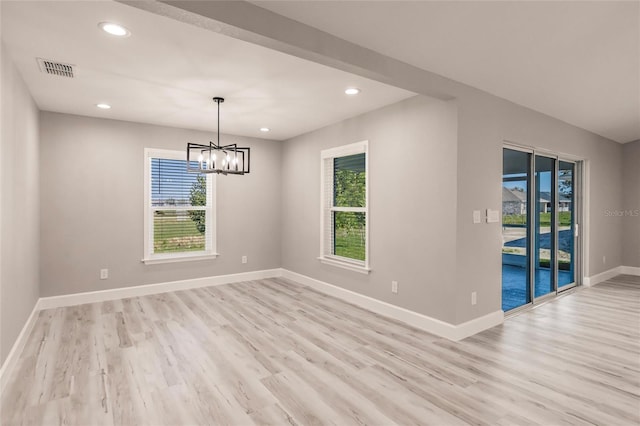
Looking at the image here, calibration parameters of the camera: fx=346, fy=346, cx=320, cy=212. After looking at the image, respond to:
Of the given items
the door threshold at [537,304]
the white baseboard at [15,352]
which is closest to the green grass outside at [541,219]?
the door threshold at [537,304]

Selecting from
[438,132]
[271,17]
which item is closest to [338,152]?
[438,132]

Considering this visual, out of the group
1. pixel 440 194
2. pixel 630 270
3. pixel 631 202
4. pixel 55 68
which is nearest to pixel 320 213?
pixel 440 194

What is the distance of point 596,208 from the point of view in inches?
227

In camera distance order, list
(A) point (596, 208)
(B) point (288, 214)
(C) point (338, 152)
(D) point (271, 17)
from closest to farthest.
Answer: (D) point (271, 17)
(C) point (338, 152)
(A) point (596, 208)
(B) point (288, 214)

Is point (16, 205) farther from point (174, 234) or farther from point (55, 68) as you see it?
point (174, 234)

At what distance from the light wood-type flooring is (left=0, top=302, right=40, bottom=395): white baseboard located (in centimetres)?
6

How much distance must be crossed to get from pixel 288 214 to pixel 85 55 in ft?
12.8

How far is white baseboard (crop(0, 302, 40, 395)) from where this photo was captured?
8.38 feet

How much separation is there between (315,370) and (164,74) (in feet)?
9.68

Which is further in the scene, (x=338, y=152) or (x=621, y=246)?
(x=621, y=246)

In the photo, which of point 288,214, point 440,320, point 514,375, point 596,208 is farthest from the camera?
point 288,214

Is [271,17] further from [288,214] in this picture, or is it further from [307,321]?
[288,214]

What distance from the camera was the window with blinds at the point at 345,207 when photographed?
4.72 metres

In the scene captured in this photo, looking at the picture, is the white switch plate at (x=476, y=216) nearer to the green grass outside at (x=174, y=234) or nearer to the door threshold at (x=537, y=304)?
the door threshold at (x=537, y=304)
